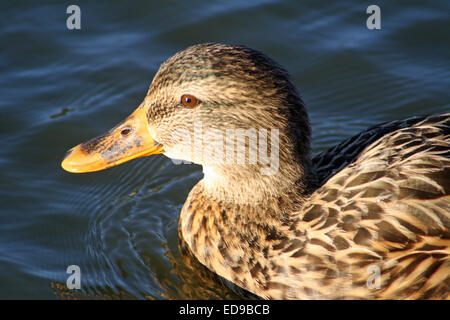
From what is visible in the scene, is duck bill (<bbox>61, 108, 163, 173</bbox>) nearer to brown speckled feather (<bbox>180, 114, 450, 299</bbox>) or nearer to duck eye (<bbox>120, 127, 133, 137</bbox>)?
duck eye (<bbox>120, 127, 133, 137</bbox>)

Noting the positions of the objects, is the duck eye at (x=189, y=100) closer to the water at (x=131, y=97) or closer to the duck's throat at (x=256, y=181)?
the duck's throat at (x=256, y=181)

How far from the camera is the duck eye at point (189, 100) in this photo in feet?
16.6

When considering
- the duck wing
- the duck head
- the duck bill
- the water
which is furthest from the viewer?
the water

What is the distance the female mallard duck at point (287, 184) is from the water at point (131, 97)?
2.25 feet

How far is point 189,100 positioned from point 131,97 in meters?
3.00

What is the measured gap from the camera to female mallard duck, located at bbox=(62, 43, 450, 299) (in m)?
4.65

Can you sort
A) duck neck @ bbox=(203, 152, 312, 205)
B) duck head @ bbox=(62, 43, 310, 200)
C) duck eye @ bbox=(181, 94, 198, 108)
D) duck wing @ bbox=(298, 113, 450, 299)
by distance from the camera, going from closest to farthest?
duck wing @ bbox=(298, 113, 450, 299)
duck head @ bbox=(62, 43, 310, 200)
duck eye @ bbox=(181, 94, 198, 108)
duck neck @ bbox=(203, 152, 312, 205)

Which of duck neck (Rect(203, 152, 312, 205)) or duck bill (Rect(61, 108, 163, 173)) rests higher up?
duck bill (Rect(61, 108, 163, 173))

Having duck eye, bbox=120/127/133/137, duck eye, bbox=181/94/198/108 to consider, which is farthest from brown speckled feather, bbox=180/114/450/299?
duck eye, bbox=120/127/133/137

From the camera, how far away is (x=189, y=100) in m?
5.08

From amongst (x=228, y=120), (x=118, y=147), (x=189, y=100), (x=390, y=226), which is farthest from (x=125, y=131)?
(x=390, y=226)

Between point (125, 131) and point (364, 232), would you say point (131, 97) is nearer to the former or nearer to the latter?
point (125, 131)
